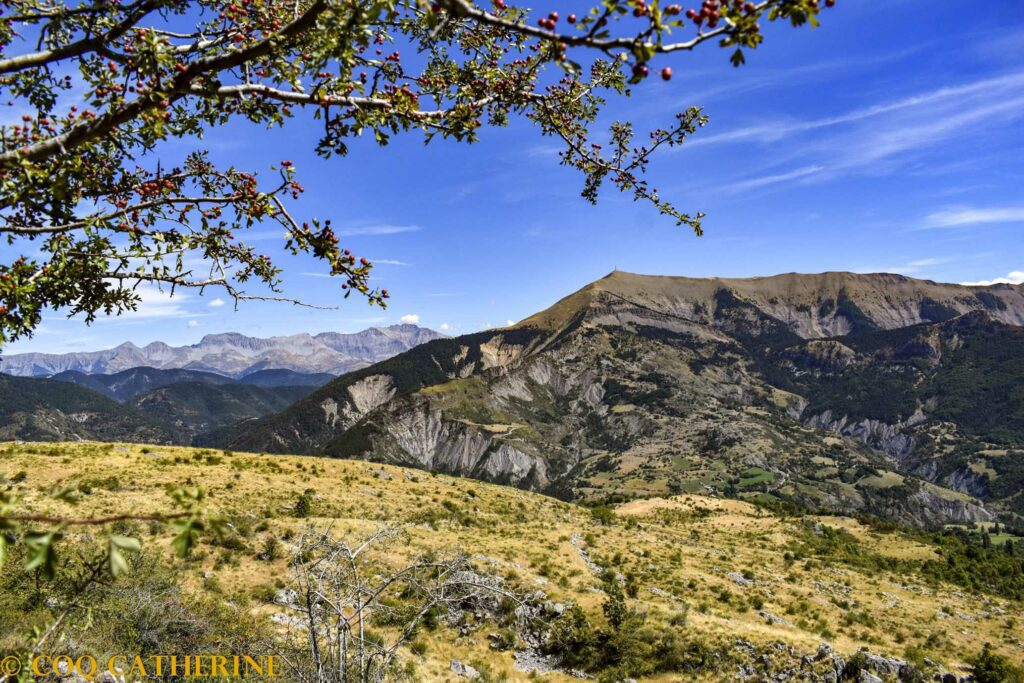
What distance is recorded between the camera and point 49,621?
13.2 metres

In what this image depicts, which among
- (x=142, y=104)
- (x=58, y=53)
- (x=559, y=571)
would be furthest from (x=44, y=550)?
(x=559, y=571)

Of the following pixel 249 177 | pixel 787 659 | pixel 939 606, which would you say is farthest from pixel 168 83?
pixel 939 606

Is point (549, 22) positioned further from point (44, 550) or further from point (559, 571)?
point (559, 571)

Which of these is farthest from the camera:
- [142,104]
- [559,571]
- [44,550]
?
[559,571]

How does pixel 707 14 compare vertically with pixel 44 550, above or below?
above

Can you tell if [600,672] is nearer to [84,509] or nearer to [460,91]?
[460,91]

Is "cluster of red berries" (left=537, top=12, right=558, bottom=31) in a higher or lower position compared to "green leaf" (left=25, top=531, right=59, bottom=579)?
higher

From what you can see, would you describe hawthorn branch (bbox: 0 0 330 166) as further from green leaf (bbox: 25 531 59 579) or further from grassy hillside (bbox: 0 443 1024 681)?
grassy hillside (bbox: 0 443 1024 681)

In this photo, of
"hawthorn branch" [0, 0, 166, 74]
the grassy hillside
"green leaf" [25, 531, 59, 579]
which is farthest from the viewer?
the grassy hillside

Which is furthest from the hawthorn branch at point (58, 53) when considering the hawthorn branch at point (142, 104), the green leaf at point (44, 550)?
the green leaf at point (44, 550)

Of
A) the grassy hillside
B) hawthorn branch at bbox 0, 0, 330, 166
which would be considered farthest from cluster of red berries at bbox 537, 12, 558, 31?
the grassy hillside

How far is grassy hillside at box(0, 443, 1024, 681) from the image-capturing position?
21.5 m

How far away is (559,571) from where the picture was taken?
30125mm

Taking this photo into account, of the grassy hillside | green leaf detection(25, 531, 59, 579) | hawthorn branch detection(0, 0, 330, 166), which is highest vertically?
hawthorn branch detection(0, 0, 330, 166)
